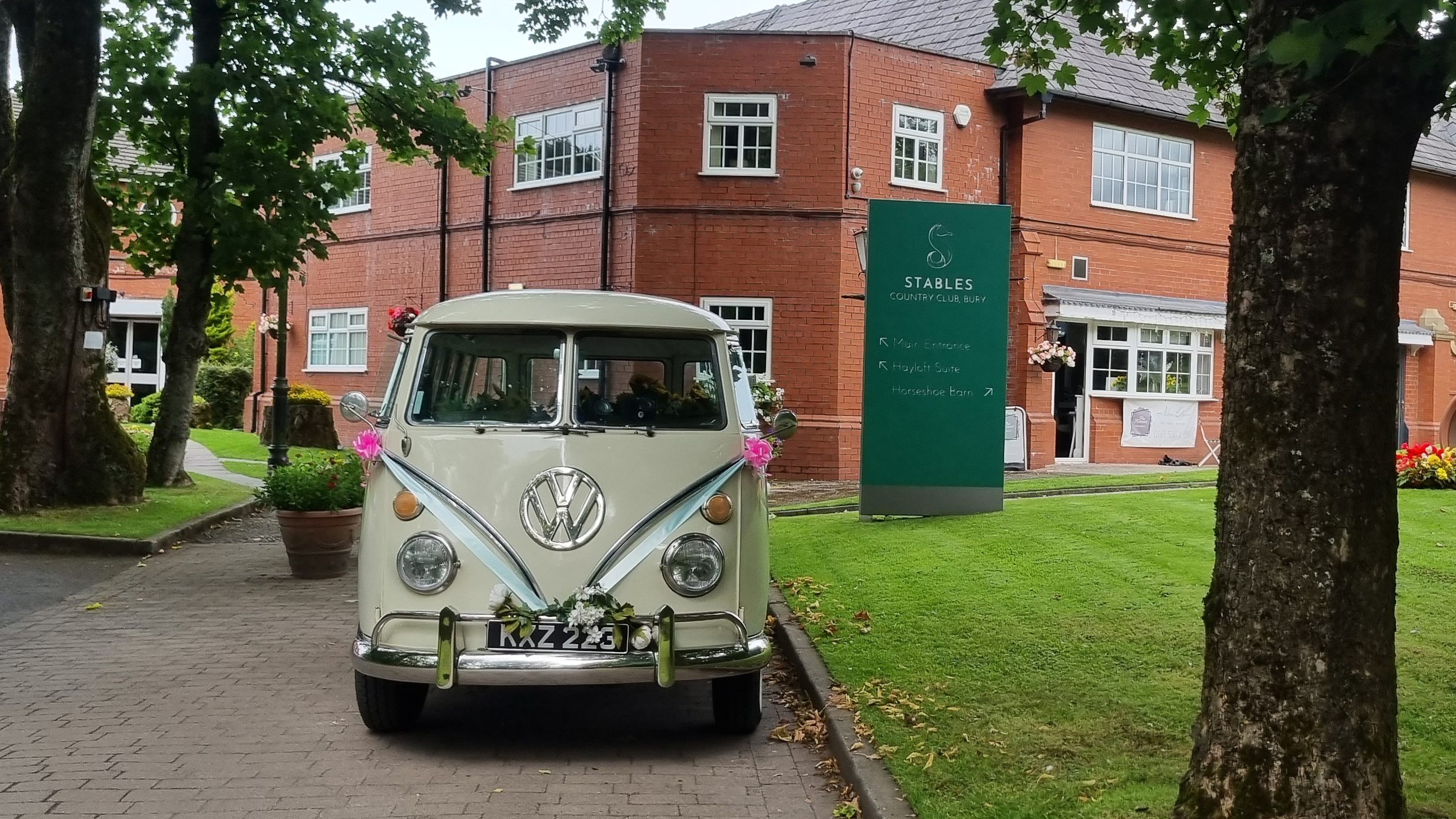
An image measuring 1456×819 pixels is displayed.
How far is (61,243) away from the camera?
13.2 m

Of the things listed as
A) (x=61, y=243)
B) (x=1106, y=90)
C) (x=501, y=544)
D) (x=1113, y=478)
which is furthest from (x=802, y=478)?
(x=501, y=544)

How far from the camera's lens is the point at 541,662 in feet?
18.1

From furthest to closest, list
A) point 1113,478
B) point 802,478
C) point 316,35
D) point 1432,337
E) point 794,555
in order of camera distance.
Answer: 1. point 1432,337
2. point 802,478
3. point 1113,478
4. point 316,35
5. point 794,555

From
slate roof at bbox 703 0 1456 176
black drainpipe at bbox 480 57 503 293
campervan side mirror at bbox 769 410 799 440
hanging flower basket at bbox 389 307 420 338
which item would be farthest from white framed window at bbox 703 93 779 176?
campervan side mirror at bbox 769 410 799 440

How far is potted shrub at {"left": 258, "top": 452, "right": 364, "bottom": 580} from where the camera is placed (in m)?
10.5

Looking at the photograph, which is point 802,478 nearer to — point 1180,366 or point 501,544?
point 1180,366

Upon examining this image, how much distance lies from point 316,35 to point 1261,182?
46.5ft

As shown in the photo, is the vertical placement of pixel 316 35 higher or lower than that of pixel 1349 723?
higher

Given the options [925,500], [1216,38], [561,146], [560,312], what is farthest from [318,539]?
[561,146]

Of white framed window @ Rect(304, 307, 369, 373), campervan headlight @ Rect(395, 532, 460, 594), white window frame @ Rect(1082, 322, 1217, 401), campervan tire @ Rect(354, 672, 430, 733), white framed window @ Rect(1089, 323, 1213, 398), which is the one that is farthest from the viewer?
white framed window @ Rect(304, 307, 369, 373)

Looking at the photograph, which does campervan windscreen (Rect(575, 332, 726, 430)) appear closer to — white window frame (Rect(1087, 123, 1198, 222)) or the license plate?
the license plate

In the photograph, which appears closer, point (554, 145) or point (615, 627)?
point (615, 627)

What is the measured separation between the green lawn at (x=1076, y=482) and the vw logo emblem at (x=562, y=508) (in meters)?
9.33

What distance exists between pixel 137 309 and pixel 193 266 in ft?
77.3
